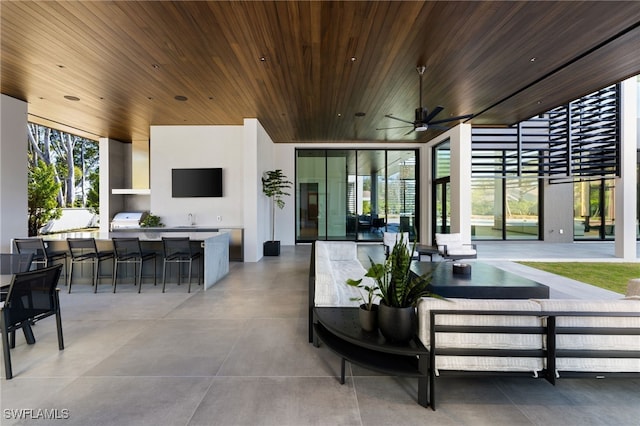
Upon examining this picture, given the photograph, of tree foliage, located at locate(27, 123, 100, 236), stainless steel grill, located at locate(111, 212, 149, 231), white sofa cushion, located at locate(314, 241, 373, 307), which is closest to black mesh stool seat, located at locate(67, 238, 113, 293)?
stainless steel grill, located at locate(111, 212, 149, 231)

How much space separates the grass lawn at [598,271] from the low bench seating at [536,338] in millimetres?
3883

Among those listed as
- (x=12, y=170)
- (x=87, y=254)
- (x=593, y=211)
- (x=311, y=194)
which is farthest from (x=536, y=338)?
(x=593, y=211)

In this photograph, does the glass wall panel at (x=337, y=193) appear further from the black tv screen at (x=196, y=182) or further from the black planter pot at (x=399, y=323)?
the black planter pot at (x=399, y=323)

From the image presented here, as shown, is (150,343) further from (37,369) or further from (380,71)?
(380,71)

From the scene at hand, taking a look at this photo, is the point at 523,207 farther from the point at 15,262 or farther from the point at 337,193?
the point at 15,262

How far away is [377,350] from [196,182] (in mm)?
6738

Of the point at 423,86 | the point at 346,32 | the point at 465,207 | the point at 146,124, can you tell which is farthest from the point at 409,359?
the point at 146,124

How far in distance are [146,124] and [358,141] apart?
20.8ft

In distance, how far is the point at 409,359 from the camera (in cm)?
206

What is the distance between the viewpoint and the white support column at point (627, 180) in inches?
287

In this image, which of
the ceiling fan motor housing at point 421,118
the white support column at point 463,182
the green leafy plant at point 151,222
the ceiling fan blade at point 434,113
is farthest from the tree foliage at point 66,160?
the white support column at point 463,182

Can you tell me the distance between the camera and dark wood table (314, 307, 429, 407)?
188 centimetres

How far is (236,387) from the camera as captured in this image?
7.14 ft

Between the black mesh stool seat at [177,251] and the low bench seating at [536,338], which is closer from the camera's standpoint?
the low bench seating at [536,338]
